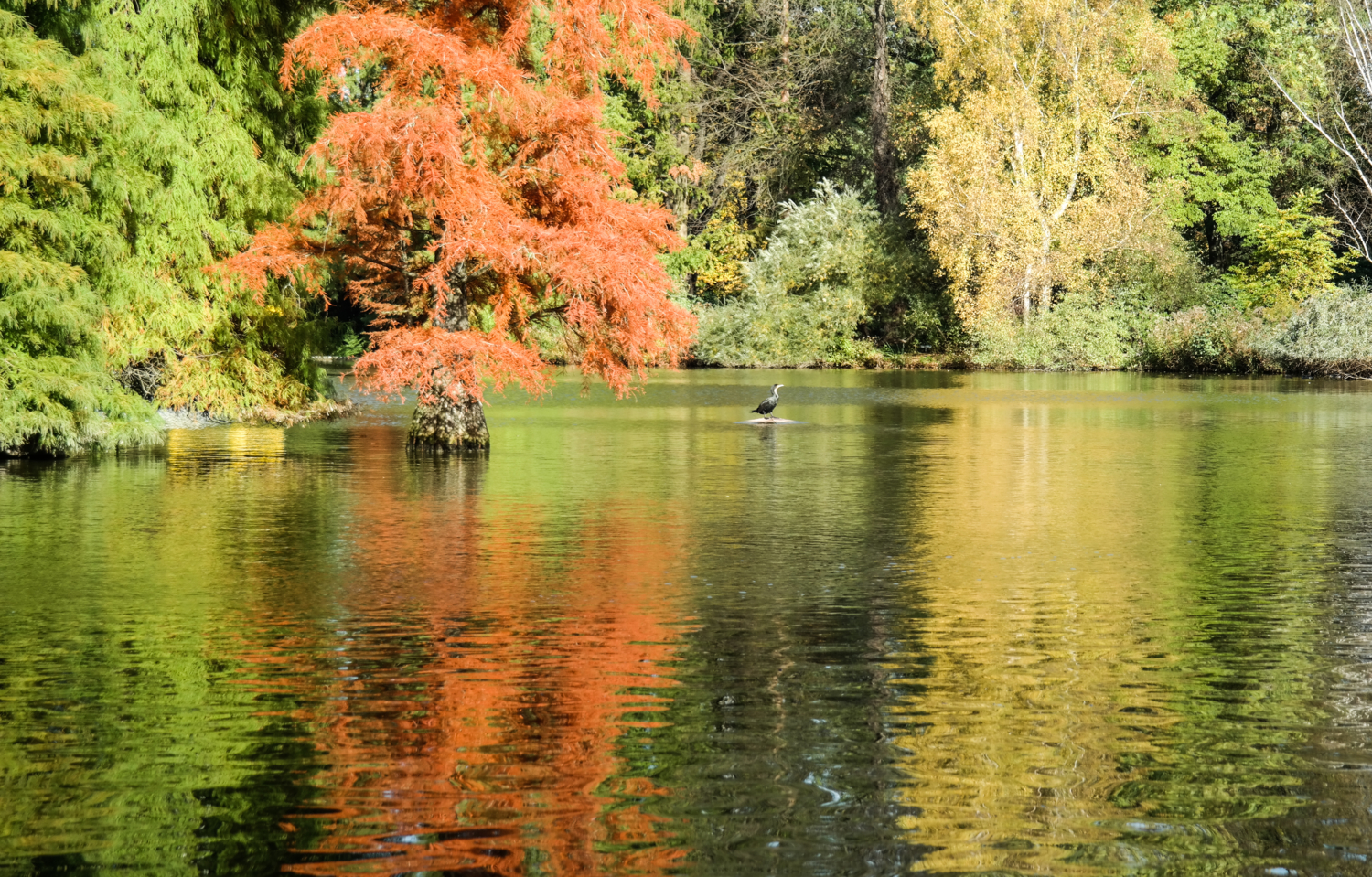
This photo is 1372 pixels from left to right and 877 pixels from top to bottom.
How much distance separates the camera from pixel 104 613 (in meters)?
11.7

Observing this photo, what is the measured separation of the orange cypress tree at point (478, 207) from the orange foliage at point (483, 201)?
3cm

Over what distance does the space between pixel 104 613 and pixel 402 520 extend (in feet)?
19.6

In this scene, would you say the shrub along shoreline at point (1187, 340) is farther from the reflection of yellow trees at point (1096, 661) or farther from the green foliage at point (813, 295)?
the reflection of yellow trees at point (1096, 661)

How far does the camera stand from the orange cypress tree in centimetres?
2508

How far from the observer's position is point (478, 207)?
25.2 m

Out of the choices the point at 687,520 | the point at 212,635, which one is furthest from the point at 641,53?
the point at 212,635

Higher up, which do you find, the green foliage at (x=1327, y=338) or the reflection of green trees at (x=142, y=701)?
the green foliage at (x=1327, y=338)

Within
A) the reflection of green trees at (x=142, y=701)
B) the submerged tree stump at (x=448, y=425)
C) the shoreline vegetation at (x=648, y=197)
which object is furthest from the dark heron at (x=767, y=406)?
the reflection of green trees at (x=142, y=701)

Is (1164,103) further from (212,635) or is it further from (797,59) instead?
(212,635)

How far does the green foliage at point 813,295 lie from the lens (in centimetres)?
6731

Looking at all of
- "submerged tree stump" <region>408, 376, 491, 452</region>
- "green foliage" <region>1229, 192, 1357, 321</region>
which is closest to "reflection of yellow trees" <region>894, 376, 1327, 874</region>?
"submerged tree stump" <region>408, 376, 491, 452</region>

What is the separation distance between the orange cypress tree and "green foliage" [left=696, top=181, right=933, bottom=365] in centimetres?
3896

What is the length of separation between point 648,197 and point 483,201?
4253cm

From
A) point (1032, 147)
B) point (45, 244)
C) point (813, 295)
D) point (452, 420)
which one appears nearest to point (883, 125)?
point (813, 295)
